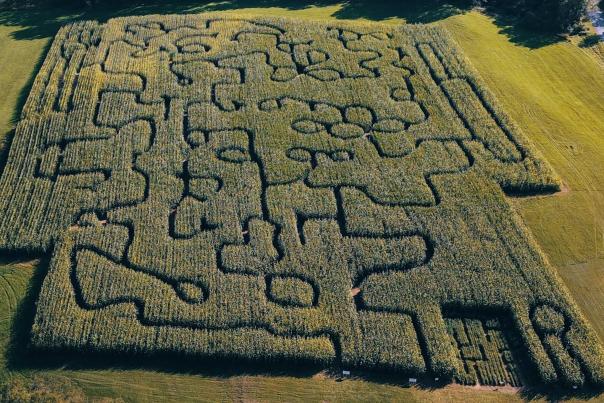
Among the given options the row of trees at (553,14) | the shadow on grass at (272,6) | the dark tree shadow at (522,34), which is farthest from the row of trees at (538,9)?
the shadow on grass at (272,6)

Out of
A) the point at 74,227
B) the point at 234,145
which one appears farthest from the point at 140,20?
the point at 74,227

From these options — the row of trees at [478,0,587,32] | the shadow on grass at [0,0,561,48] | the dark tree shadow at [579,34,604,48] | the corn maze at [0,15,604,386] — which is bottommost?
the corn maze at [0,15,604,386]

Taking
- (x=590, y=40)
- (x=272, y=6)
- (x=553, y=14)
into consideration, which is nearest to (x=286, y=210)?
(x=272, y=6)

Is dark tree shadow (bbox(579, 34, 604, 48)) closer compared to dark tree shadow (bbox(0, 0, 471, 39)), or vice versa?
dark tree shadow (bbox(579, 34, 604, 48))

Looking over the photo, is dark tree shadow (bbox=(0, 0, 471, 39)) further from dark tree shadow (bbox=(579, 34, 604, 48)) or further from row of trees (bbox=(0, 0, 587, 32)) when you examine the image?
dark tree shadow (bbox=(579, 34, 604, 48))

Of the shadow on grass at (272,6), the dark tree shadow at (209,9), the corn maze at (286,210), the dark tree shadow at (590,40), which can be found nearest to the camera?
the corn maze at (286,210)

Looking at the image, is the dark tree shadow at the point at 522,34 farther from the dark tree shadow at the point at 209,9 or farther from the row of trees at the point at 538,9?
the dark tree shadow at the point at 209,9

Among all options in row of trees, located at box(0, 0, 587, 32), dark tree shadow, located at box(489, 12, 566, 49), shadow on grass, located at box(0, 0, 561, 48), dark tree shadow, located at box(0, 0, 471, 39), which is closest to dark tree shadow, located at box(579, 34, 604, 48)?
row of trees, located at box(0, 0, 587, 32)

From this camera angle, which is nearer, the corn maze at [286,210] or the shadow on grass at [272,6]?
the corn maze at [286,210]
